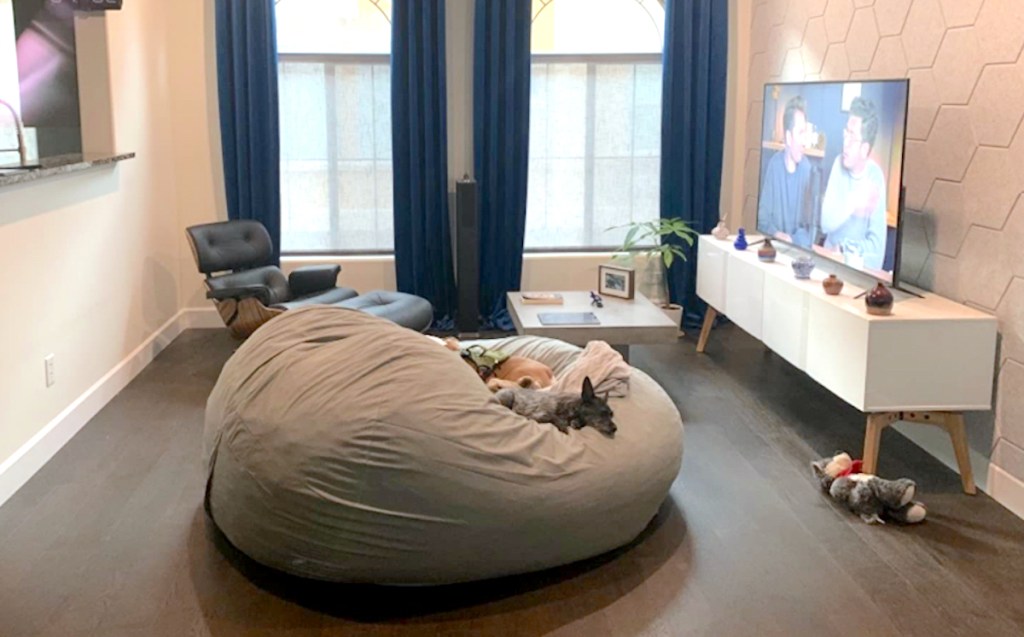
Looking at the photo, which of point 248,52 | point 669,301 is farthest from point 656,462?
point 248,52

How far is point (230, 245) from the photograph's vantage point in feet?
18.0

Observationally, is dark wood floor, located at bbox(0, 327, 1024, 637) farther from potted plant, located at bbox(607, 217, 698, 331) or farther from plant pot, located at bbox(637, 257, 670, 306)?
plant pot, located at bbox(637, 257, 670, 306)

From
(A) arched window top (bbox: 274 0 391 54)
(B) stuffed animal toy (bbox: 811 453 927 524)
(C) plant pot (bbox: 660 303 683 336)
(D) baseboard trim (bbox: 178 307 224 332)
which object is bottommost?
(B) stuffed animal toy (bbox: 811 453 927 524)

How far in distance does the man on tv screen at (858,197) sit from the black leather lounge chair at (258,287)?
6.75 feet

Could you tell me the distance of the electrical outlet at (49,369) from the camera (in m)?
4.00

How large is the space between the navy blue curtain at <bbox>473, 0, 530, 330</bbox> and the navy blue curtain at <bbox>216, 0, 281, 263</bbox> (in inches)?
46.4

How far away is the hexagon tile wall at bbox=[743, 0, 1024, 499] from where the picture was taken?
346 cm

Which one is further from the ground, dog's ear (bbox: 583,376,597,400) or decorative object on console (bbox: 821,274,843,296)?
decorative object on console (bbox: 821,274,843,296)

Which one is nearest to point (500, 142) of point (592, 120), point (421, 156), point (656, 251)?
point (421, 156)

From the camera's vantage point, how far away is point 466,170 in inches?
245

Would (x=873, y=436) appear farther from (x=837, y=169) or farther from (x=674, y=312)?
(x=674, y=312)

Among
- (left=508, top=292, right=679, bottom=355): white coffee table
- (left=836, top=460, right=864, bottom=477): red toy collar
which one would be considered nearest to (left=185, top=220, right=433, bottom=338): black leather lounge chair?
(left=508, top=292, right=679, bottom=355): white coffee table

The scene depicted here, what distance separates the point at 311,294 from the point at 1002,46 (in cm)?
348

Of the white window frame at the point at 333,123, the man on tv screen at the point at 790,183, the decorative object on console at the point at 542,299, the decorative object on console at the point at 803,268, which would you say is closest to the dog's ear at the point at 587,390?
the decorative object on console at the point at 803,268
